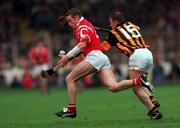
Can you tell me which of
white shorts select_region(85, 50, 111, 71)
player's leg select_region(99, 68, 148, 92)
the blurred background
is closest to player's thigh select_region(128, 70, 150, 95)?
player's leg select_region(99, 68, 148, 92)

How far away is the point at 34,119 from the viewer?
18094mm

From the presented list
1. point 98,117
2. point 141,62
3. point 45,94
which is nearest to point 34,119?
point 98,117

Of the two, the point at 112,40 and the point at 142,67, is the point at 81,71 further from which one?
the point at 142,67

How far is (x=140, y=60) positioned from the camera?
55.4ft

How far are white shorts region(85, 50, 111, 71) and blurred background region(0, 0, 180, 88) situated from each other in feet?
65.0

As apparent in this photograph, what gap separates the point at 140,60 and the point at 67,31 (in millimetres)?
22952

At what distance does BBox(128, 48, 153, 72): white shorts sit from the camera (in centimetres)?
1689

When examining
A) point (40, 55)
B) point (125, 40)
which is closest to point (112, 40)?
point (125, 40)

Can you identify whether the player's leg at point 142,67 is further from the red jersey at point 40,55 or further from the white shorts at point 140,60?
the red jersey at point 40,55

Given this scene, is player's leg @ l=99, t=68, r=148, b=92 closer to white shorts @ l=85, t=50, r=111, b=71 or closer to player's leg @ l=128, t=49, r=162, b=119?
white shorts @ l=85, t=50, r=111, b=71

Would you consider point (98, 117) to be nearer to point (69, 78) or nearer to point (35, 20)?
point (69, 78)

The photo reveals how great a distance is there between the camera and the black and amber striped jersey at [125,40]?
17.0 metres

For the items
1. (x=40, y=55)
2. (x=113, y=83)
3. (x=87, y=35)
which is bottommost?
(x=113, y=83)

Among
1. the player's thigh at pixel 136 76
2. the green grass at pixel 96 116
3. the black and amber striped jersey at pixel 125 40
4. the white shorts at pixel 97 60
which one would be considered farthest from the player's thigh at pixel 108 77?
the green grass at pixel 96 116
